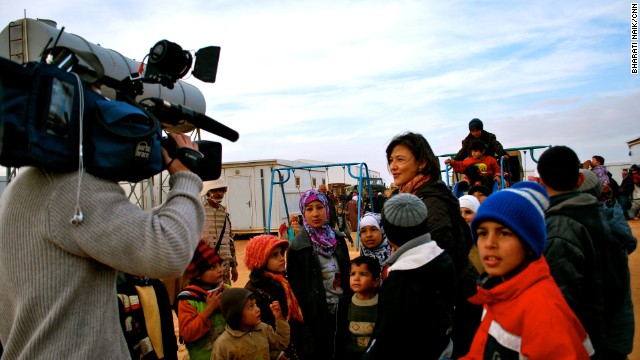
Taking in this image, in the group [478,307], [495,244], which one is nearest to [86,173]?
[495,244]

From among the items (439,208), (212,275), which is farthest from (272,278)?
(439,208)

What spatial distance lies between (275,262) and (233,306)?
0.80 m

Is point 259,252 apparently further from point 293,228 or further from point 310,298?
point 293,228

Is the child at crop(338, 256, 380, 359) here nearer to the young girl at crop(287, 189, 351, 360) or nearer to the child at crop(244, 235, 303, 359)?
the young girl at crop(287, 189, 351, 360)

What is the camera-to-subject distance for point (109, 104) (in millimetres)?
1356

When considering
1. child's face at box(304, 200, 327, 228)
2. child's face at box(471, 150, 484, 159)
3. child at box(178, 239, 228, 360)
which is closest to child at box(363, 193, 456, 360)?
child at box(178, 239, 228, 360)

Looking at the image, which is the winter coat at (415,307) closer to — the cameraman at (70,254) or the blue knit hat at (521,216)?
the blue knit hat at (521,216)

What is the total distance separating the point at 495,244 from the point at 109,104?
5.06ft


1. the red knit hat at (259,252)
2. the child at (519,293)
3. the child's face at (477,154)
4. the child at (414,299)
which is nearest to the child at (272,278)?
the red knit hat at (259,252)

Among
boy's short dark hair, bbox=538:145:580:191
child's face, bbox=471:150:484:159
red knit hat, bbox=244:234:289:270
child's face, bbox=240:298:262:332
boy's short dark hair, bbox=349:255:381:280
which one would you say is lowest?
child's face, bbox=240:298:262:332

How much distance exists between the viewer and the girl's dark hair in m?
3.06

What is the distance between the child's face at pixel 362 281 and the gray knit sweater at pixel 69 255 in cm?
214

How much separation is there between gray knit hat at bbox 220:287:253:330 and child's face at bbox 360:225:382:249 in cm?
127

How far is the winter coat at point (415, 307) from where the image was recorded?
2244mm
